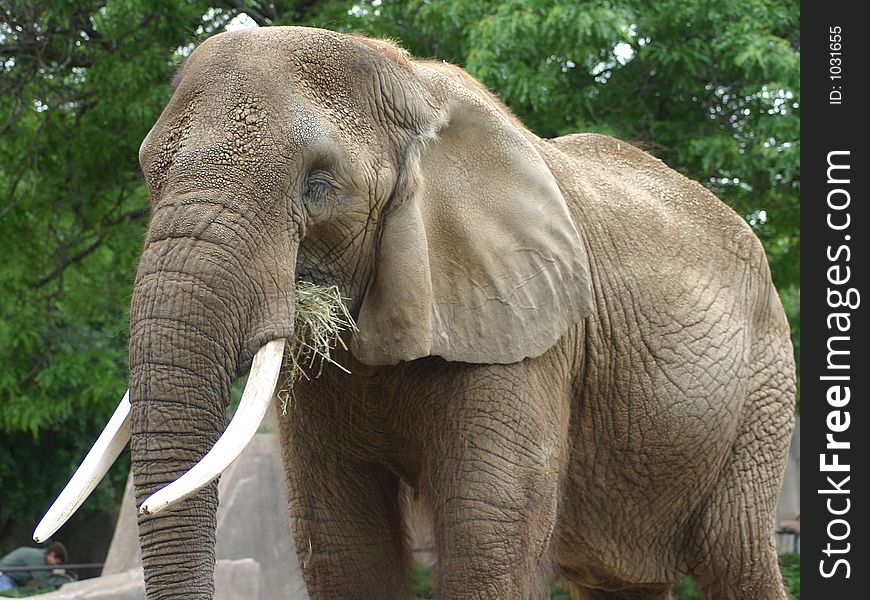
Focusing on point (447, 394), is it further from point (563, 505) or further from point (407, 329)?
point (563, 505)

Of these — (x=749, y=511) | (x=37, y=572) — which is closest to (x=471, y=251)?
(x=749, y=511)

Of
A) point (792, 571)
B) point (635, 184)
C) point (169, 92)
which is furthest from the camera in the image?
point (792, 571)

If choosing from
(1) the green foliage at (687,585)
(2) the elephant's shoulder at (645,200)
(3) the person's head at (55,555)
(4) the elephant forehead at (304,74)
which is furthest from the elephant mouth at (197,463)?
(3) the person's head at (55,555)

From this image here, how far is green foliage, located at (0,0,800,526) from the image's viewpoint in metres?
9.02

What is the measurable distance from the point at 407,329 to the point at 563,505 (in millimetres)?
1319

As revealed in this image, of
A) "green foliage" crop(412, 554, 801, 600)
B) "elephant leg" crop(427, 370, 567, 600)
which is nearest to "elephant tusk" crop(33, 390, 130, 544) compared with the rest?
"elephant leg" crop(427, 370, 567, 600)

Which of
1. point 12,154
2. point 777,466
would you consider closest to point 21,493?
point 12,154

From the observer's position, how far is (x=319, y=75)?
169 inches

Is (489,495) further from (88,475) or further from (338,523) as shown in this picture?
(88,475)

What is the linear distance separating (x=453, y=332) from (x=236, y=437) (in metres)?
1.01

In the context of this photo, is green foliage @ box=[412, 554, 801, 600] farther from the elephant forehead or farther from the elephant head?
the elephant forehead

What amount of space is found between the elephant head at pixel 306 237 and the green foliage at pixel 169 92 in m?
4.18

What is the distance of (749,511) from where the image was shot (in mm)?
5855

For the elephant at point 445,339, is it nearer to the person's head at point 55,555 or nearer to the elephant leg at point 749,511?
the elephant leg at point 749,511
